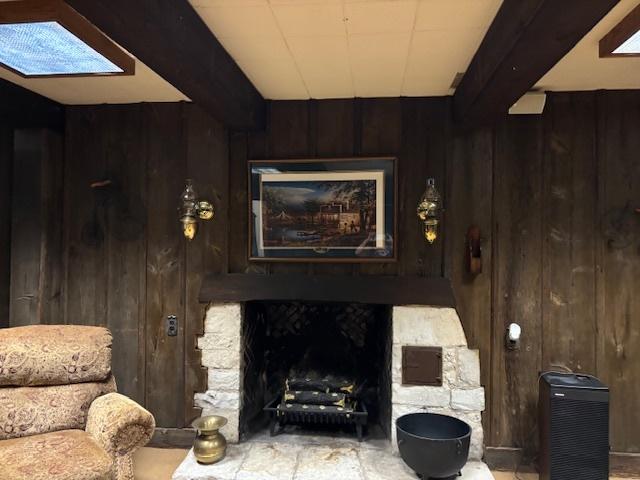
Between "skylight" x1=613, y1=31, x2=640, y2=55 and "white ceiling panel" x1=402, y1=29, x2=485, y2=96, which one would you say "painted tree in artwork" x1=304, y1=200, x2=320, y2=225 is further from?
"skylight" x1=613, y1=31, x2=640, y2=55

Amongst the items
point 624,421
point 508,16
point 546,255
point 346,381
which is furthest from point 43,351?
point 624,421

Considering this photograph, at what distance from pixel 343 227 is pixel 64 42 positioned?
1.73m

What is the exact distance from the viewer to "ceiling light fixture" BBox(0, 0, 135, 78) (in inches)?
65.0

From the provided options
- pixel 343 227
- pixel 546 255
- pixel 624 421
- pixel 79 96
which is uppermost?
pixel 79 96

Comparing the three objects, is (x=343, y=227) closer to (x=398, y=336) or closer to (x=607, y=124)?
(x=398, y=336)

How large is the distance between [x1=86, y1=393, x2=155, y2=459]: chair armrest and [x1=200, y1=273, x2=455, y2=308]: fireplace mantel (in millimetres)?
811

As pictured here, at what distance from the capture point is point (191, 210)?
2672 mm

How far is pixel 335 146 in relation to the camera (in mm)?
2787

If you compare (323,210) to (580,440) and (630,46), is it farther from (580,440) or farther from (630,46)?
(580,440)

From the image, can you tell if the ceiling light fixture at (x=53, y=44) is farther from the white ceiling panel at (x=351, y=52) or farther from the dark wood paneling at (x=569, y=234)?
the dark wood paneling at (x=569, y=234)

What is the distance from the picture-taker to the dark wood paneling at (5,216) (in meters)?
2.85

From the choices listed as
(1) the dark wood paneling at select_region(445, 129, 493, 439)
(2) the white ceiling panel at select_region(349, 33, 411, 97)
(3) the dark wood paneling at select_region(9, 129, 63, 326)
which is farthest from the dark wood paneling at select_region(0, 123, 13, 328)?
(1) the dark wood paneling at select_region(445, 129, 493, 439)

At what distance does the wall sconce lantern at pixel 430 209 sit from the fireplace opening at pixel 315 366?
57 centimetres

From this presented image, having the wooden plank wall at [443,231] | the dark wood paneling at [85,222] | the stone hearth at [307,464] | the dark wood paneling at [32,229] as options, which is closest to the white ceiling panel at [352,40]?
the wooden plank wall at [443,231]
